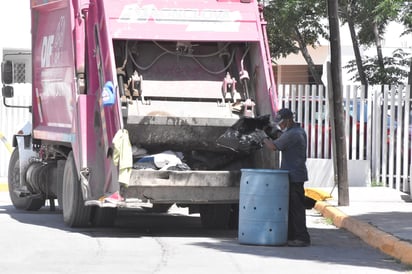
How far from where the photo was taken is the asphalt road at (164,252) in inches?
382

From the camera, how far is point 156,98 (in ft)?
42.4

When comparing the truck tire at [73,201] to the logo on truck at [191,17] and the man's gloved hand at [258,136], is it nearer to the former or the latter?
the logo on truck at [191,17]

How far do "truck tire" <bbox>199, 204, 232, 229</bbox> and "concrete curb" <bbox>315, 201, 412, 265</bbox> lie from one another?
178 centimetres

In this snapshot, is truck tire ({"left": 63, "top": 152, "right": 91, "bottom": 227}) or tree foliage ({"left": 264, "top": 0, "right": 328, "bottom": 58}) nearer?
truck tire ({"left": 63, "top": 152, "right": 91, "bottom": 227})

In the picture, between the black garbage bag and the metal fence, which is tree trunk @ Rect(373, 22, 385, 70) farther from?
the black garbage bag

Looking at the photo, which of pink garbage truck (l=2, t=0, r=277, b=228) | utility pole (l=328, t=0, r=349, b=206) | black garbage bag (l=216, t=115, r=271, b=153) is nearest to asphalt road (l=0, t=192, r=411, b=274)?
pink garbage truck (l=2, t=0, r=277, b=228)

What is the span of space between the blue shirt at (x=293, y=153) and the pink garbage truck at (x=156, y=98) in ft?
2.56

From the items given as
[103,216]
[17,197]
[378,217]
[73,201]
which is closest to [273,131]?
[378,217]

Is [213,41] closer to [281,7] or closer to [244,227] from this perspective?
[244,227]

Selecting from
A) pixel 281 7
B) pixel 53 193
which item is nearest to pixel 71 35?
pixel 53 193

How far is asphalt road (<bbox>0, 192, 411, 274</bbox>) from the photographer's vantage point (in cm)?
970

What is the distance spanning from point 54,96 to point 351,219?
4769mm

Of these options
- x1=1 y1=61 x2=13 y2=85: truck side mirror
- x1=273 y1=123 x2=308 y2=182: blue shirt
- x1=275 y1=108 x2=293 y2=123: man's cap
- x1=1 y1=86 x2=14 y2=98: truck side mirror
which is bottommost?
x1=273 y1=123 x2=308 y2=182: blue shirt

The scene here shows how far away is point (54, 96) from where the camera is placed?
554 inches
